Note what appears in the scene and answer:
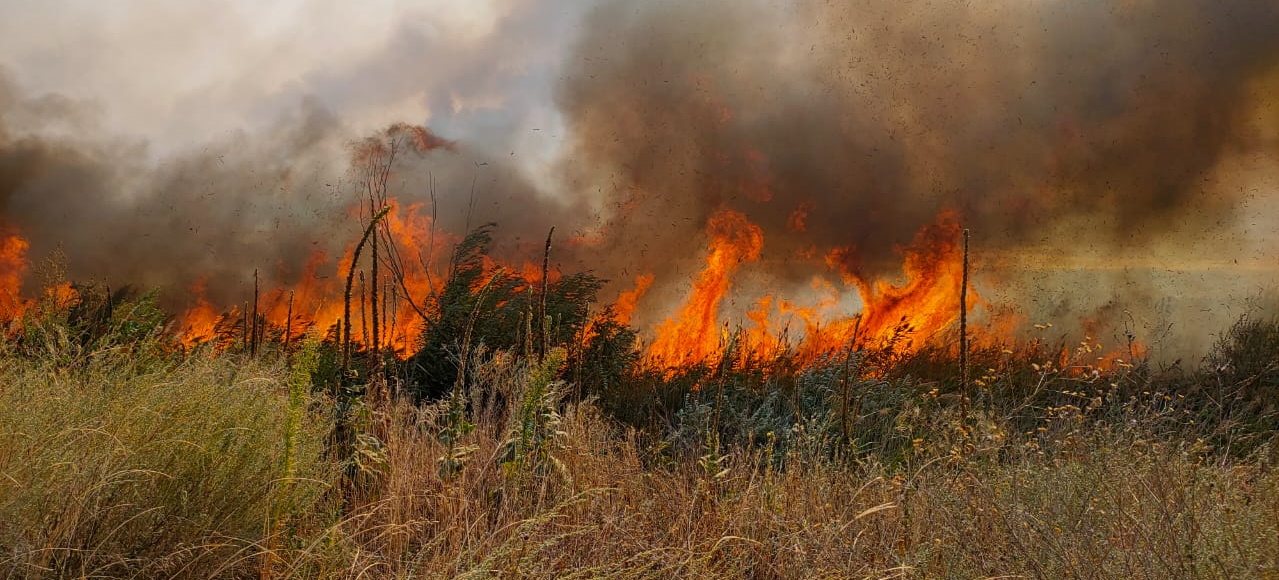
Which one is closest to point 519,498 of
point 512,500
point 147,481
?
point 512,500

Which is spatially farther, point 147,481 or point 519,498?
point 519,498

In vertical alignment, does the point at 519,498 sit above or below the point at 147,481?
below

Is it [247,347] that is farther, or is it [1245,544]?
[247,347]

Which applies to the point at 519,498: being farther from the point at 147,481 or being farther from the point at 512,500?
the point at 147,481

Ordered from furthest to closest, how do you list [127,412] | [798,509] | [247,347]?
[247,347] < [798,509] < [127,412]

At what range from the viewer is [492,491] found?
3.83 m

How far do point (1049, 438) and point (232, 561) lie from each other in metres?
4.57

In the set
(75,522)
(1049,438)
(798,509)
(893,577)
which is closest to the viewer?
(75,522)

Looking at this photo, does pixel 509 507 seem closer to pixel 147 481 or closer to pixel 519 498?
pixel 519 498

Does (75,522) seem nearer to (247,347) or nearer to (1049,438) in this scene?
(247,347)

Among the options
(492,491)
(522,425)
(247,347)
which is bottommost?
(492,491)


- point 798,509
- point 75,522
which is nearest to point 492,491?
point 798,509

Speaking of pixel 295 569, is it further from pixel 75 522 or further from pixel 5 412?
pixel 5 412

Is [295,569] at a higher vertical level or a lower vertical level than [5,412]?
lower
